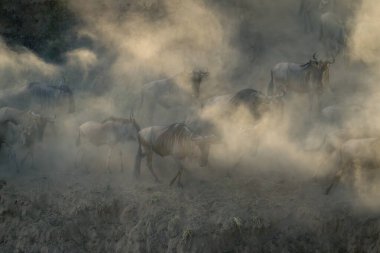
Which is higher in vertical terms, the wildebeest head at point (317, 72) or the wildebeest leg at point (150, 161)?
the wildebeest head at point (317, 72)

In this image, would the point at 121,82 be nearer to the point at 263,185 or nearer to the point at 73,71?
the point at 73,71

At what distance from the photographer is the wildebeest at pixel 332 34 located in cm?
2017

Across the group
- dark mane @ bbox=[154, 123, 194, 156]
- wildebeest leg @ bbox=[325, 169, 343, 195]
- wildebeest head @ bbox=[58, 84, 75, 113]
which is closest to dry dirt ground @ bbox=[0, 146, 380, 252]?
wildebeest leg @ bbox=[325, 169, 343, 195]

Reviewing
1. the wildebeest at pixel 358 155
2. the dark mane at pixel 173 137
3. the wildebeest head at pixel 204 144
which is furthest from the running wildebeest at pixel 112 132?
the wildebeest at pixel 358 155

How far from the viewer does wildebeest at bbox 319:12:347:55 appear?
2017cm

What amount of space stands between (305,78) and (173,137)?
5023mm

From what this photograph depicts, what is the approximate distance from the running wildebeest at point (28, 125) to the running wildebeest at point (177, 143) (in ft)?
11.4

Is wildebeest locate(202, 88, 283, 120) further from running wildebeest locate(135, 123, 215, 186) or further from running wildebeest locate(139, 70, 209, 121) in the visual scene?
running wildebeest locate(139, 70, 209, 121)

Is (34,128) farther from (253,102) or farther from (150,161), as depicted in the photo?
(253,102)

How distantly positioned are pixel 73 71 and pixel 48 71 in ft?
3.15

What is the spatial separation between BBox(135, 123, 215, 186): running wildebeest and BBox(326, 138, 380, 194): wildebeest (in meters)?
3.22

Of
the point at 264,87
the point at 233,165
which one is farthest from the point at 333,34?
the point at 233,165

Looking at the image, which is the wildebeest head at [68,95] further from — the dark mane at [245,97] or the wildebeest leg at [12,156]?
the dark mane at [245,97]

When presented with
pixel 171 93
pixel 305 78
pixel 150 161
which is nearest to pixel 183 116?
pixel 171 93
